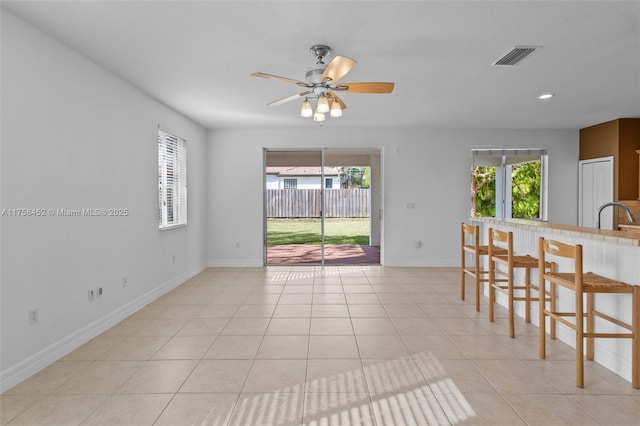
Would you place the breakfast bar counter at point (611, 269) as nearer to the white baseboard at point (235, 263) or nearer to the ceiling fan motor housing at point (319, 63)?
the ceiling fan motor housing at point (319, 63)

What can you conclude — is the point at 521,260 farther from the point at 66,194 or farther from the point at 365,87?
the point at 66,194

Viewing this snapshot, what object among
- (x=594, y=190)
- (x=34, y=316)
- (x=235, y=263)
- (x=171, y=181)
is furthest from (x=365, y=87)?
(x=594, y=190)

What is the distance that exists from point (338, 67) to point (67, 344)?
3.03 meters

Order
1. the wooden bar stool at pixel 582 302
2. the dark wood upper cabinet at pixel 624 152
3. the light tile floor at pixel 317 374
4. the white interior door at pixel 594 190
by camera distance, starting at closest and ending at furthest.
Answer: the light tile floor at pixel 317 374 < the wooden bar stool at pixel 582 302 < the dark wood upper cabinet at pixel 624 152 < the white interior door at pixel 594 190

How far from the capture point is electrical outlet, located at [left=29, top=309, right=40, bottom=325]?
8.38ft

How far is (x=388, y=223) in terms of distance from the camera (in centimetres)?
658

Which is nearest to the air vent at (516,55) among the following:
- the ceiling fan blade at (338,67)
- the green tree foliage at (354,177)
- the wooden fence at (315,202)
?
the ceiling fan blade at (338,67)

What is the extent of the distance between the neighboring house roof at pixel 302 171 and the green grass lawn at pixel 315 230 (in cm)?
89

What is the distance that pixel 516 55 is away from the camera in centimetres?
316

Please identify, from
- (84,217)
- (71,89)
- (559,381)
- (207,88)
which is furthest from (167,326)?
(559,381)

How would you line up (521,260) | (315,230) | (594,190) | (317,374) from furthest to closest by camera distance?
(315,230) → (594,190) → (521,260) → (317,374)

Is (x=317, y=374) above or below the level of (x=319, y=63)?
below

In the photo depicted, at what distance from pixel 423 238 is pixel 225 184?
3.70m

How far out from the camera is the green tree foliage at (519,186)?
6.68 m
